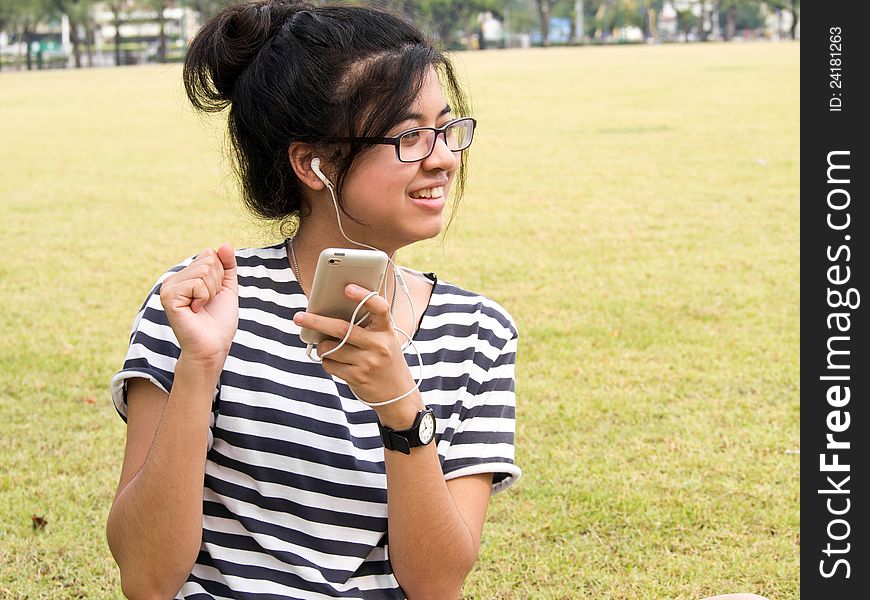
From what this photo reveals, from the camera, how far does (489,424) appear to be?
2324 mm

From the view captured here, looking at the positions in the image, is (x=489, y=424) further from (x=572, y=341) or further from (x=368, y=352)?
(x=572, y=341)

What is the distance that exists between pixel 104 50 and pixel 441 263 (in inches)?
3705

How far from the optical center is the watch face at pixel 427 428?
199 cm

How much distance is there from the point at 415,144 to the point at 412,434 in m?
0.57

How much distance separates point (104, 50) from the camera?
96125 millimetres

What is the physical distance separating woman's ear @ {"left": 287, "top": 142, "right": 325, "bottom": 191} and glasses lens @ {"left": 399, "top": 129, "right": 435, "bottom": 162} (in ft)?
0.60

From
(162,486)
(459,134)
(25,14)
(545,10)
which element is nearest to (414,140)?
(459,134)

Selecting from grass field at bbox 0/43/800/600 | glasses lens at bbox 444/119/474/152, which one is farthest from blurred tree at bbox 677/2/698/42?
glasses lens at bbox 444/119/474/152

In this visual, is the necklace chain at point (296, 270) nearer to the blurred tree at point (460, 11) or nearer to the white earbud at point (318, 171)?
the white earbud at point (318, 171)

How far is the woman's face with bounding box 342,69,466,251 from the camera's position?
218cm

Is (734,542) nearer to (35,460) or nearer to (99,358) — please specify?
(35,460)

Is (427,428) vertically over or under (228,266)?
under

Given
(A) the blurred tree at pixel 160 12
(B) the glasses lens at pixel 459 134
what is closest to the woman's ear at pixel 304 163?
(B) the glasses lens at pixel 459 134

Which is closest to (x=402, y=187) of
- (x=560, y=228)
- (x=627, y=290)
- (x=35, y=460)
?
(x=35, y=460)
